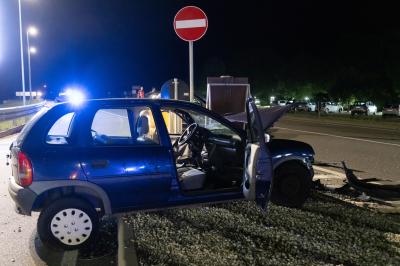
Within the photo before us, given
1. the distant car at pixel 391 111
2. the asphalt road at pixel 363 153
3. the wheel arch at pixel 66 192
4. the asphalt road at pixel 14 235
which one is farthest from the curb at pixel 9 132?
the distant car at pixel 391 111

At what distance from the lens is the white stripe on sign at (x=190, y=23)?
852cm

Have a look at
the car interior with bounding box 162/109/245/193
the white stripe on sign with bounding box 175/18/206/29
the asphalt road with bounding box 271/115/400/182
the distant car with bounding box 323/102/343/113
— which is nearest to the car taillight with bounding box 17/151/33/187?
the car interior with bounding box 162/109/245/193

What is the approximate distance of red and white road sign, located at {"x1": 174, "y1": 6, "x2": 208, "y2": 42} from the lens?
8.55 metres

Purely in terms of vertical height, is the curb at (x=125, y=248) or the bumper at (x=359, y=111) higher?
the curb at (x=125, y=248)

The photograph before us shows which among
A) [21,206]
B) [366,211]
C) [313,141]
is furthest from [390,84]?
[21,206]

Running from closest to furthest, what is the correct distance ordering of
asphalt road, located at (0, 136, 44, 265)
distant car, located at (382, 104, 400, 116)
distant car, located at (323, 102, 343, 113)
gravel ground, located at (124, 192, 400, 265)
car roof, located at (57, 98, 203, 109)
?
1. gravel ground, located at (124, 192, 400, 265)
2. asphalt road, located at (0, 136, 44, 265)
3. car roof, located at (57, 98, 203, 109)
4. distant car, located at (382, 104, 400, 116)
5. distant car, located at (323, 102, 343, 113)

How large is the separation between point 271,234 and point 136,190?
5.36ft

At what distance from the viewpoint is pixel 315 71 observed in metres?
58.2

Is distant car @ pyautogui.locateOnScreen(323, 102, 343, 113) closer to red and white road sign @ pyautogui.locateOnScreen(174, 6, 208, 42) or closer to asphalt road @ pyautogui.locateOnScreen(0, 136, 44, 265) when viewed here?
red and white road sign @ pyautogui.locateOnScreen(174, 6, 208, 42)

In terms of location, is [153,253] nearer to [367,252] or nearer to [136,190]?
[136,190]

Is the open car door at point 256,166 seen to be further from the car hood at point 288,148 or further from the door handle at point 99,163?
the door handle at point 99,163

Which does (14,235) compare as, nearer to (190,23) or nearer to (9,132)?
(190,23)

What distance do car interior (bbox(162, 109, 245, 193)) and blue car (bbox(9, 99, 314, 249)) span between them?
0.6 inches

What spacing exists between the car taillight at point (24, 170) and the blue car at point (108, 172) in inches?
0.4
